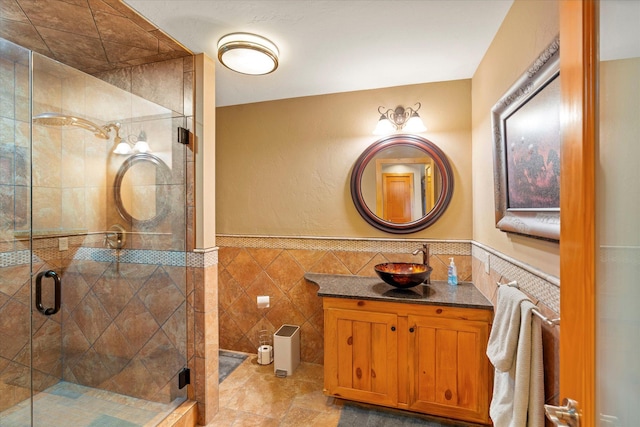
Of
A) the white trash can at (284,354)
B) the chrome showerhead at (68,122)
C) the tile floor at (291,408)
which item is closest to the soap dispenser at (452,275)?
the tile floor at (291,408)

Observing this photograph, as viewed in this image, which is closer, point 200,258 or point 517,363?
point 517,363

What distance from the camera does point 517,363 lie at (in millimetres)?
1173

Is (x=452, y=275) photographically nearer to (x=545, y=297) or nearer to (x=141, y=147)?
(x=545, y=297)

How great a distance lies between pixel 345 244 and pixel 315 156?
858mm

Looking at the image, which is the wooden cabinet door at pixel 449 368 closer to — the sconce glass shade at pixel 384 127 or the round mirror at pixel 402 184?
the round mirror at pixel 402 184

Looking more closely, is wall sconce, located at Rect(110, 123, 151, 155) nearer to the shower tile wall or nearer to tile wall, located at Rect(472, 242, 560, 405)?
the shower tile wall

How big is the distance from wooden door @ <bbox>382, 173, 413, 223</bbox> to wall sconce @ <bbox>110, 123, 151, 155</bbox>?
184cm

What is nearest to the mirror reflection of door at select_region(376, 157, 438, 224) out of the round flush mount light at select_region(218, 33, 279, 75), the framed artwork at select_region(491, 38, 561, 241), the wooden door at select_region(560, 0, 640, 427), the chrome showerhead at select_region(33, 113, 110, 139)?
the framed artwork at select_region(491, 38, 561, 241)

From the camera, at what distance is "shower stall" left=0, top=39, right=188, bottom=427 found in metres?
1.63

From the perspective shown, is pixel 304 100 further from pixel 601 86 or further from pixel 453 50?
pixel 601 86

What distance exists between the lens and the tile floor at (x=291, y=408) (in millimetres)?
1840

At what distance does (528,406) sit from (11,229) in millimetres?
2851

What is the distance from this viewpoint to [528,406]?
3.72 feet

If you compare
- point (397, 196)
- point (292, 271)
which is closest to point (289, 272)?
point (292, 271)
